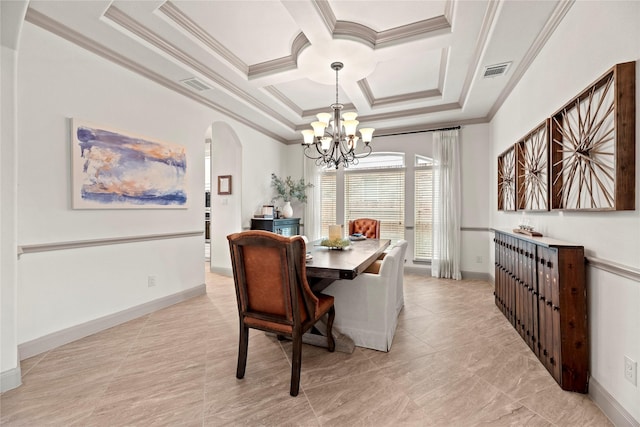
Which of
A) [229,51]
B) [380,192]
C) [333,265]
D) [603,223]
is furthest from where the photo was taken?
[380,192]

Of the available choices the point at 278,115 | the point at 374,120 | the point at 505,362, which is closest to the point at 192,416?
the point at 505,362

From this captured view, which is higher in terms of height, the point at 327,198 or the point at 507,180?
the point at 507,180

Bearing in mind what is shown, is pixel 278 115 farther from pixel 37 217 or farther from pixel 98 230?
pixel 37 217

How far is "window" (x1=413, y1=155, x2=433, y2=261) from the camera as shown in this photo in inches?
207

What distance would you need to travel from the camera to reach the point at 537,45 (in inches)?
104

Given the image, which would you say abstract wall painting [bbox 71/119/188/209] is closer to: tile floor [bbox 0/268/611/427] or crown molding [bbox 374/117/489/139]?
tile floor [bbox 0/268/611/427]

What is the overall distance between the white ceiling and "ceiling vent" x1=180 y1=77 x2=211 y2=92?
0.05 m

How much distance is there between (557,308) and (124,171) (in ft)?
12.7

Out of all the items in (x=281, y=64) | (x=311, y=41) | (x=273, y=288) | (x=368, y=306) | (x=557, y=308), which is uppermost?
(x=281, y=64)

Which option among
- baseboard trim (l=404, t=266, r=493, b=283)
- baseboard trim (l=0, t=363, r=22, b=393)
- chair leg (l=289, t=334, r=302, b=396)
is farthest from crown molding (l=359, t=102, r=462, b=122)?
baseboard trim (l=0, t=363, r=22, b=393)

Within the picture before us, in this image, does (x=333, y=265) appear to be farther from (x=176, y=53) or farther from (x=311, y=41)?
(x=176, y=53)

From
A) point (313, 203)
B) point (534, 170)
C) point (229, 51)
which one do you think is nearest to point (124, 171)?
point (229, 51)

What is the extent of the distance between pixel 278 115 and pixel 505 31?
11.0 feet

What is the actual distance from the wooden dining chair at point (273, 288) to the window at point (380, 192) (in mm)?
3767
